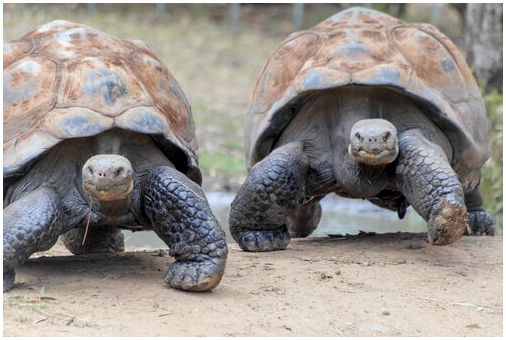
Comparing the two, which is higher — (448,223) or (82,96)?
(82,96)

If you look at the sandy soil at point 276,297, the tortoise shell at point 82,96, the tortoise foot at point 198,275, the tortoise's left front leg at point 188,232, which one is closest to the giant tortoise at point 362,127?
the sandy soil at point 276,297

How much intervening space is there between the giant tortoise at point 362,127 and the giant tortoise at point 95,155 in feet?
2.50

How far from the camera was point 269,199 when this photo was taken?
527 cm

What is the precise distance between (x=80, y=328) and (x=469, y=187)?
10.8 feet

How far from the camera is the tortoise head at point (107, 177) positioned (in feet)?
13.0

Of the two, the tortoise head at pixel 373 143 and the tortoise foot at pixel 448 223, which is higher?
the tortoise head at pixel 373 143

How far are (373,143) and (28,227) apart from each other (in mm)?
1776

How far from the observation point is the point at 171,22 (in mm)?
15930

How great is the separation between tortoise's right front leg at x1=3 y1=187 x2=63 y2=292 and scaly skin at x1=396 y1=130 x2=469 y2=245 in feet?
5.74

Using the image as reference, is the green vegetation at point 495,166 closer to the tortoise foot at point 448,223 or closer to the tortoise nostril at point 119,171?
the tortoise foot at point 448,223

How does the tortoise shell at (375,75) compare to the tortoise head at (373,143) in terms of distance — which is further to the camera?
the tortoise shell at (375,75)

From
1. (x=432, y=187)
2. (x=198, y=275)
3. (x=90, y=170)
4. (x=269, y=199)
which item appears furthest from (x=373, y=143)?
(x=90, y=170)

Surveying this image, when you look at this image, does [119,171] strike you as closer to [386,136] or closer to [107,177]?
[107,177]

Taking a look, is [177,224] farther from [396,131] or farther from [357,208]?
[357,208]
